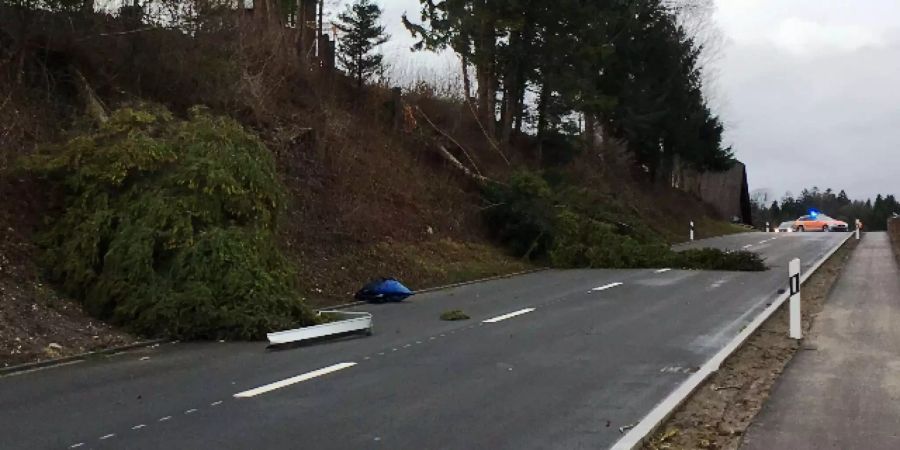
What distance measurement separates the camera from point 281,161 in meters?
24.1

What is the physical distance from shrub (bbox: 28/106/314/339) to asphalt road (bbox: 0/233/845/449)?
98 centimetres

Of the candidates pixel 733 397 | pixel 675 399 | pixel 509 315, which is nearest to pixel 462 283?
pixel 509 315

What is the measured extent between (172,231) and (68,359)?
2.98 meters

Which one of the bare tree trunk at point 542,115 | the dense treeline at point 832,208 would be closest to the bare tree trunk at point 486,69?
the bare tree trunk at point 542,115

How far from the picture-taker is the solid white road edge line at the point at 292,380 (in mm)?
8695

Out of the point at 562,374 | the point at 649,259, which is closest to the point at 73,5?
the point at 562,374

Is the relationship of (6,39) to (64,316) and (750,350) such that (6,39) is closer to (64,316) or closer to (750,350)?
(64,316)

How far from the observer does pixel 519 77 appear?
36156mm

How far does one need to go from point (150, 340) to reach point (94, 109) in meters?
7.28

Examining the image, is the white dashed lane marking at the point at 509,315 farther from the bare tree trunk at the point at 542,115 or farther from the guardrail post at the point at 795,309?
the bare tree trunk at the point at 542,115

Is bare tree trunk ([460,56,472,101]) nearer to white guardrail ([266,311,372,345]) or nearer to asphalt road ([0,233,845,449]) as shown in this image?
asphalt road ([0,233,845,449])

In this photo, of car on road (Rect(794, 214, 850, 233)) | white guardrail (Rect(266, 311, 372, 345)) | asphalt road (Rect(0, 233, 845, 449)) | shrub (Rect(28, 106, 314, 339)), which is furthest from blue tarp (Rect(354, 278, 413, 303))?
car on road (Rect(794, 214, 850, 233))

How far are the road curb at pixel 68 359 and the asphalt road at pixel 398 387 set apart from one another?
28cm

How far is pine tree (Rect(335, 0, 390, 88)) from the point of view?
32.5m
